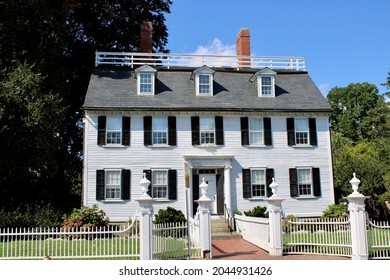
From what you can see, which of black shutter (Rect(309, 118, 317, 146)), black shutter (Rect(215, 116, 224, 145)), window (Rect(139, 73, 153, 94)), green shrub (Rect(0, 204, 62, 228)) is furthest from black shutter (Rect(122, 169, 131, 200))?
black shutter (Rect(309, 118, 317, 146))

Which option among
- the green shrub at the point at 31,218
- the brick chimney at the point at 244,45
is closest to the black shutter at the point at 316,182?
the brick chimney at the point at 244,45

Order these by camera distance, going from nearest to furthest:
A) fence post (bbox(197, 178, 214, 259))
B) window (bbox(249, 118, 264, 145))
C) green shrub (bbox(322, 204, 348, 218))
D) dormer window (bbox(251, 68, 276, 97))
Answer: fence post (bbox(197, 178, 214, 259)) → green shrub (bbox(322, 204, 348, 218)) → window (bbox(249, 118, 264, 145)) → dormer window (bbox(251, 68, 276, 97))

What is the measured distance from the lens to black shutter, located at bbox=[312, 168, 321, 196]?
22.7 m

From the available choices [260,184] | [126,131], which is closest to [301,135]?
[260,184]

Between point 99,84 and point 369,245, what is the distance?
1645cm

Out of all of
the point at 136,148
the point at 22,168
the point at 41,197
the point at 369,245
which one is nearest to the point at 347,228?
the point at 369,245

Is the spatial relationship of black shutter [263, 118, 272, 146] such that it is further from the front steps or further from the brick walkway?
the brick walkway

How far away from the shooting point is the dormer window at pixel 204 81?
23750 millimetres

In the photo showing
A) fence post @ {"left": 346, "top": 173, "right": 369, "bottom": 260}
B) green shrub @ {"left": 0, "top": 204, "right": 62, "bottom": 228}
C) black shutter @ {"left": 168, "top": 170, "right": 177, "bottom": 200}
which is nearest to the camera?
fence post @ {"left": 346, "top": 173, "right": 369, "bottom": 260}

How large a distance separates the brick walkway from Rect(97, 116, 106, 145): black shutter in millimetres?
8213

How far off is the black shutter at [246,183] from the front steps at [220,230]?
1.77 meters

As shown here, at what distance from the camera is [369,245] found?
40.3ft

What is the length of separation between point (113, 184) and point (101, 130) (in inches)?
111
